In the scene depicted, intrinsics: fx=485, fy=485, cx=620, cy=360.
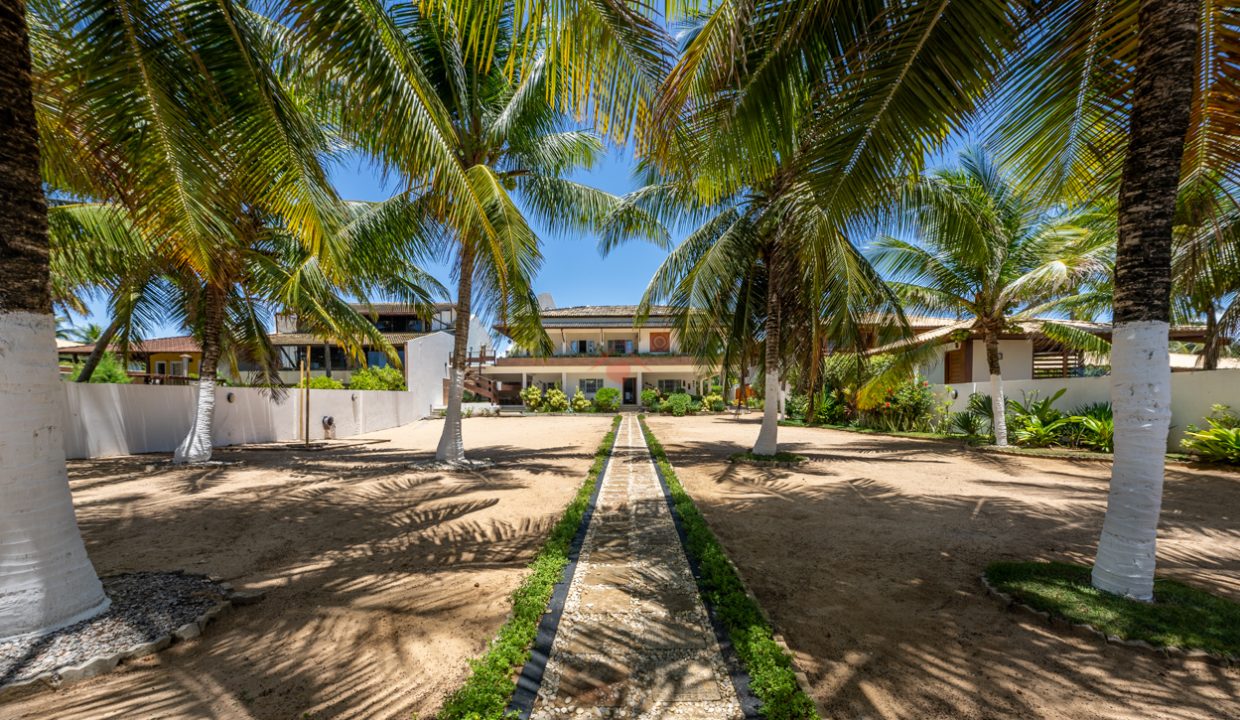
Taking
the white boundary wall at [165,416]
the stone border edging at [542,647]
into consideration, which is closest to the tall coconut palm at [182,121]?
the stone border edging at [542,647]

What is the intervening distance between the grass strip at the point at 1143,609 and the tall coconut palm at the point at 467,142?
489cm

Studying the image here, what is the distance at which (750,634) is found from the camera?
117 inches

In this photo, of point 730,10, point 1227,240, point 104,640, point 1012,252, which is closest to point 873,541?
point 730,10

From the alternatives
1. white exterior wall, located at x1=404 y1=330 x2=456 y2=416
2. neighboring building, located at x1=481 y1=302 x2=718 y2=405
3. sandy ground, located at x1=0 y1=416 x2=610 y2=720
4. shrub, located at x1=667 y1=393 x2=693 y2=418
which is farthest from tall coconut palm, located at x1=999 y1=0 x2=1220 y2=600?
neighboring building, located at x1=481 y1=302 x2=718 y2=405

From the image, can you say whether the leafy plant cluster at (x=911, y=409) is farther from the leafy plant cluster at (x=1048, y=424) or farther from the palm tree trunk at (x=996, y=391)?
the palm tree trunk at (x=996, y=391)

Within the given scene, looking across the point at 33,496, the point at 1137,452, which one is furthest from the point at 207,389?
the point at 1137,452

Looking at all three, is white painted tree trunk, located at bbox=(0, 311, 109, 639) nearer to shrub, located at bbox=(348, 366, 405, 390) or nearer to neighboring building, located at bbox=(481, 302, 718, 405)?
shrub, located at bbox=(348, 366, 405, 390)

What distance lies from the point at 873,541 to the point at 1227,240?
8.87m

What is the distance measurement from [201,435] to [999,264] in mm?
18776

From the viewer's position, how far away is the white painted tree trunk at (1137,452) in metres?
3.19

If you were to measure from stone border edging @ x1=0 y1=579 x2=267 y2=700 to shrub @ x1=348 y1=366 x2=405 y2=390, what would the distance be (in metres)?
19.8

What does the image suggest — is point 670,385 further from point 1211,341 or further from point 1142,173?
point 1142,173

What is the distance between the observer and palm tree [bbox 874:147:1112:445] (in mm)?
10766

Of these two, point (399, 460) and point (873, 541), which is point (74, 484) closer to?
point (399, 460)
